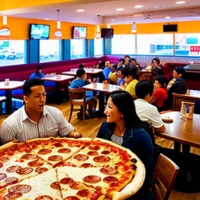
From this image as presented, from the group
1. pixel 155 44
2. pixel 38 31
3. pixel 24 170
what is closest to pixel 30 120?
pixel 24 170

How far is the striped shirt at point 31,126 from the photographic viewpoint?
90.7 inches

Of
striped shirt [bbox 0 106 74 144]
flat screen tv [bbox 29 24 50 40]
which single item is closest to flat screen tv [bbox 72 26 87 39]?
flat screen tv [bbox 29 24 50 40]

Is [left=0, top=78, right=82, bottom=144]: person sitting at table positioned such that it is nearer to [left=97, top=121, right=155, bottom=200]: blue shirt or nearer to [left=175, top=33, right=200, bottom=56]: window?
[left=97, top=121, right=155, bottom=200]: blue shirt

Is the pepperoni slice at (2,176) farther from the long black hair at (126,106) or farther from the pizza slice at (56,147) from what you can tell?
the long black hair at (126,106)

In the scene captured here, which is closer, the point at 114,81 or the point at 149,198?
the point at 149,198

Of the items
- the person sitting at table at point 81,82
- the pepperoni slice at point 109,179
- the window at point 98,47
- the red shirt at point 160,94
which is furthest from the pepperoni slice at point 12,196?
the window at point 98,47

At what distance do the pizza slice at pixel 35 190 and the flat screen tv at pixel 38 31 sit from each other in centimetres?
753

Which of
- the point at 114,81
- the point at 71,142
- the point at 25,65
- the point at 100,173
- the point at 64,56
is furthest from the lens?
the point at 64,56

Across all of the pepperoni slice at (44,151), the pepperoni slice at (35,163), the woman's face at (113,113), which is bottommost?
the pepperoni slice at (35,163)

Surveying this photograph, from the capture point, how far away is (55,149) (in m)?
2.26

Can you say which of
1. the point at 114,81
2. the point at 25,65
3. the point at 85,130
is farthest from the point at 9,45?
the point at 85,130

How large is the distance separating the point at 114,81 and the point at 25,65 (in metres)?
3.15

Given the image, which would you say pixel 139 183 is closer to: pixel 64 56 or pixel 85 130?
pixel 85 130

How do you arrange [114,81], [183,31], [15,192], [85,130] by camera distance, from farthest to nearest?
1. [183,31]
2. [114,81]
3. [85,130]
4. [15,192]
